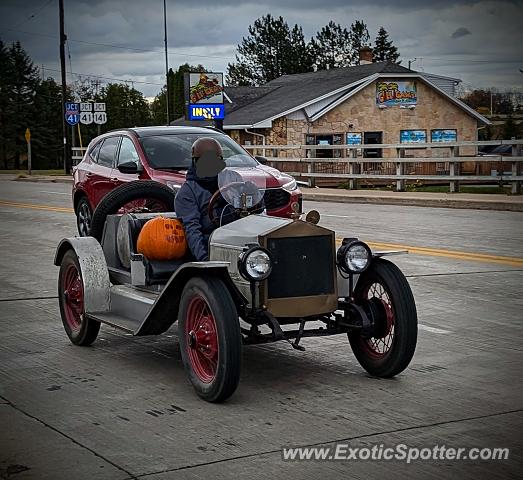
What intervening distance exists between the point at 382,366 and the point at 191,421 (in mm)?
1523

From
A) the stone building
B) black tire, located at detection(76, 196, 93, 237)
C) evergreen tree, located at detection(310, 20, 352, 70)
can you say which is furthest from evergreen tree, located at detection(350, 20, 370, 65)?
black tire, located at detection(76, 196, 93, 237)

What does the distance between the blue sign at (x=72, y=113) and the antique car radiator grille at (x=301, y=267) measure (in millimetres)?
40368

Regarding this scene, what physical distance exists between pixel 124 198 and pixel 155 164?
6.40 meters

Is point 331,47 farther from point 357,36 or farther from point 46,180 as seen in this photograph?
point 46,180

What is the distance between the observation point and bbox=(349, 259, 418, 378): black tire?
21.3 ft

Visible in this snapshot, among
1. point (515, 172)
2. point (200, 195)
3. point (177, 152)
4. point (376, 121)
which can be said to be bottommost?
point (515, 172)

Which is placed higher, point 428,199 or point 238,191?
point 238,191

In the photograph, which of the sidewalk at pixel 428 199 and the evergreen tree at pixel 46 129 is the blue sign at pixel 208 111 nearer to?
the sidewalk at pixel 428 199

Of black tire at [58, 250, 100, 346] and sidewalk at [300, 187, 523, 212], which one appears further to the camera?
sidewalk at [300, 187, 523, 212]

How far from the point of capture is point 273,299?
643 centimetres

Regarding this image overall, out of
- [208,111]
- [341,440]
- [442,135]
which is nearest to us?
[341,440]

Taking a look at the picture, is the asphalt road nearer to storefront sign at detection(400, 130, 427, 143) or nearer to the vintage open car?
the vintage open car

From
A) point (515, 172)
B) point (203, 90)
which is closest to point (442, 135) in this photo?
point (203, 90)

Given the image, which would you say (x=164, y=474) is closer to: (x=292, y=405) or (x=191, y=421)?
(x=191, y=421)
